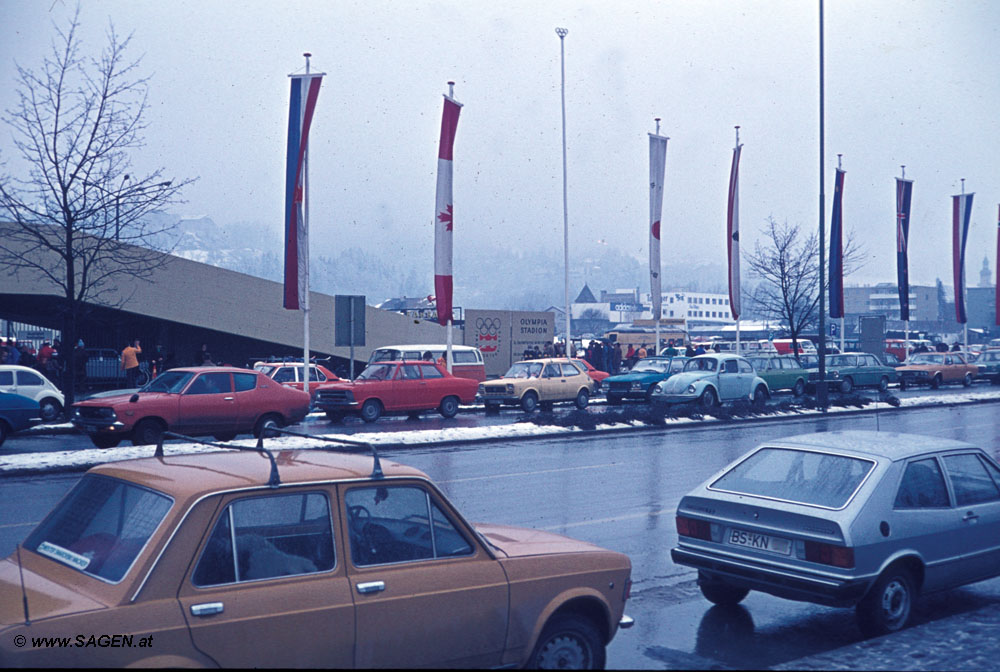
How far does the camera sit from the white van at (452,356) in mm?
29922

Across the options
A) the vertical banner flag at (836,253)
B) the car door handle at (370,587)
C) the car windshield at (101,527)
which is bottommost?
the car door handle at (370,587)

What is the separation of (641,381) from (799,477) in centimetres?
2263

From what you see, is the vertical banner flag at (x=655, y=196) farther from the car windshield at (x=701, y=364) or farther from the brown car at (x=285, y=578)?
the brown car at (x=285, y=578)

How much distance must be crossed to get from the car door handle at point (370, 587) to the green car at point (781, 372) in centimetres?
2944

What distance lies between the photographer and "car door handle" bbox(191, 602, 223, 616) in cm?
385

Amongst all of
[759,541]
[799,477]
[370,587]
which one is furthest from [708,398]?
[370,587]

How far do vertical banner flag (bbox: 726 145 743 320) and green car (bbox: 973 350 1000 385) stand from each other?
16.3 meters

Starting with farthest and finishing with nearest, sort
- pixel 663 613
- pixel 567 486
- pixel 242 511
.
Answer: pixel 567 486 < pixel 663 613 < pixel 242 511

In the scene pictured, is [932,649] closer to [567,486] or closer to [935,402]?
[567,486]

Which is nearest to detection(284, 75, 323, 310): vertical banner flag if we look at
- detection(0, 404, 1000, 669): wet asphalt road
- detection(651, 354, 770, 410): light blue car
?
detection(0, 404, 1000, 669): wet asphalt road

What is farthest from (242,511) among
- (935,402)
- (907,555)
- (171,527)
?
(935,402)

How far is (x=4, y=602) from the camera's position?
3867 mm

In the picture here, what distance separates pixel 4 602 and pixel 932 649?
5.33 meters

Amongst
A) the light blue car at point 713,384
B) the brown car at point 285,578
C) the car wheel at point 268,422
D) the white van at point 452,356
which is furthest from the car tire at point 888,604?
the white van at point 452,356
